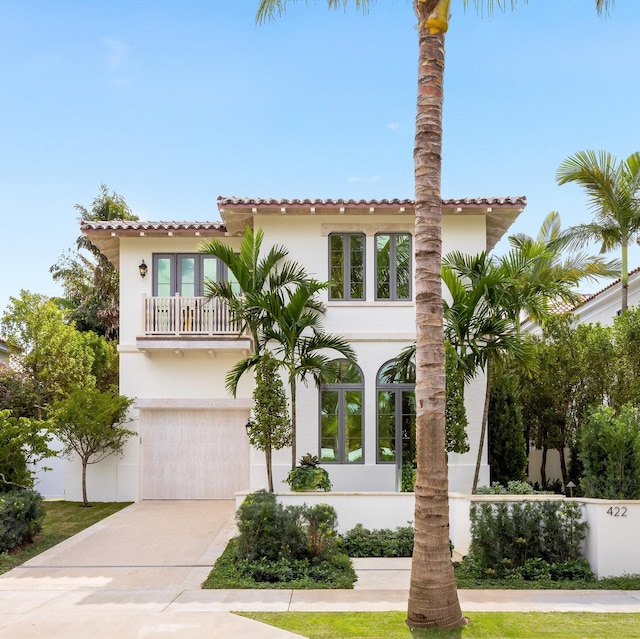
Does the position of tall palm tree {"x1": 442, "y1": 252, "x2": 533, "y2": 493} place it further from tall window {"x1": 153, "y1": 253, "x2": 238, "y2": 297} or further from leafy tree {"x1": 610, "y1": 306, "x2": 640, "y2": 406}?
tall window {"x1": 153, "y1": 253, "x2": 238, "y2": 297}

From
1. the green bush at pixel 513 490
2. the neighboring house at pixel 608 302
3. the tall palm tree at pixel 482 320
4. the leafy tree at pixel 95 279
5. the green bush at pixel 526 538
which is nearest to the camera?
the green bush at pixel 526 538

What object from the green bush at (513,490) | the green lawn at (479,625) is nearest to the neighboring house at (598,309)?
the green bush at (513,490)

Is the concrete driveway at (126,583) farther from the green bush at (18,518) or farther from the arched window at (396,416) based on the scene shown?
the arched window at (396,416)

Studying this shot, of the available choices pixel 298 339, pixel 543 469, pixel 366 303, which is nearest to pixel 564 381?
pixel 543 469

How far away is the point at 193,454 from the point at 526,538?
934cm

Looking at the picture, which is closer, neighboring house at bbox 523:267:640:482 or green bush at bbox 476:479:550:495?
green bush at bbox 476:479:550:495

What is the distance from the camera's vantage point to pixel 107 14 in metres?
14.4

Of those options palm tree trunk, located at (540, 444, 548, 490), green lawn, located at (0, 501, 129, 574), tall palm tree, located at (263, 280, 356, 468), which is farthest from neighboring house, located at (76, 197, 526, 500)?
palm tree trunk, located at (540, 444, 548, 490)

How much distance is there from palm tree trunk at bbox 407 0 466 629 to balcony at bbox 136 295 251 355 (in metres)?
8.97

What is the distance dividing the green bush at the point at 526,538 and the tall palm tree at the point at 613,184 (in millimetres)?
8890

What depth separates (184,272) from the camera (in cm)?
1795

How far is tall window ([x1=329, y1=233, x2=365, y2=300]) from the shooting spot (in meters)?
16.3

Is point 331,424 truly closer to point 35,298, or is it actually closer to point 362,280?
point 362,280

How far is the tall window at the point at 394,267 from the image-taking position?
53.4 feet
